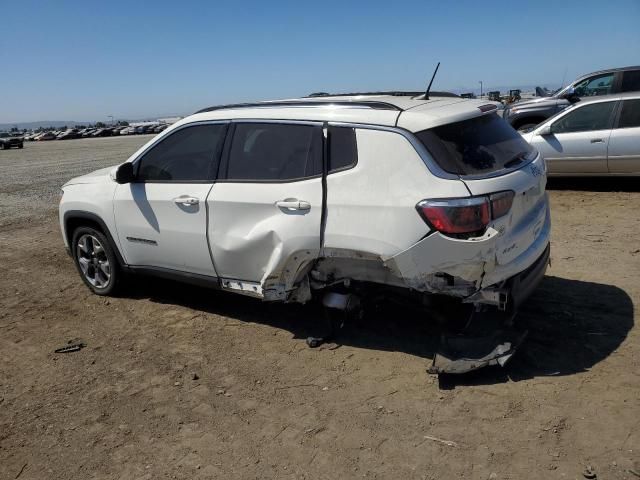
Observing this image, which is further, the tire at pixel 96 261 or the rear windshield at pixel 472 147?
the tire at pixel 96 261

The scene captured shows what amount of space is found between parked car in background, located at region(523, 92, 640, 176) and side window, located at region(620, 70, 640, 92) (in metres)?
4.10

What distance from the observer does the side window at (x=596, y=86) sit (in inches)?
516

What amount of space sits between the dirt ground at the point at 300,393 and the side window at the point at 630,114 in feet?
13.5

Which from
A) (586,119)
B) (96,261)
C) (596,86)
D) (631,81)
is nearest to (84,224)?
(96,261)

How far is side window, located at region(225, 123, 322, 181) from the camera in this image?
4.03 meters

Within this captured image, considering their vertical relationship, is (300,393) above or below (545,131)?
below

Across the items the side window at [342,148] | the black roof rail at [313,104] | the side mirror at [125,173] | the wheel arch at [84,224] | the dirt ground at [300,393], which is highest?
the black roof rail at [313,104]

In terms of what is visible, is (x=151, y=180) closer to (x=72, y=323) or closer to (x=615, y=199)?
(x=72, y=323)

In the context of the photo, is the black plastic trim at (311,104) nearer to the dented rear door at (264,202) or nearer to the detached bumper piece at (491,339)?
the dented rear door at (264,202)

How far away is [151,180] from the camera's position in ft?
16.1

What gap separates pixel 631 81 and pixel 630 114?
4445mm

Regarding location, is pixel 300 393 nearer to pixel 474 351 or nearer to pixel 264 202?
pixel 474 351

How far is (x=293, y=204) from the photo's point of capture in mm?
3961

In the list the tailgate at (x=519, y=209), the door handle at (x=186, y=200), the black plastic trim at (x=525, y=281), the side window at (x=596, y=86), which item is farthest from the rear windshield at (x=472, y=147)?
the side window at (x=596, y=86)
